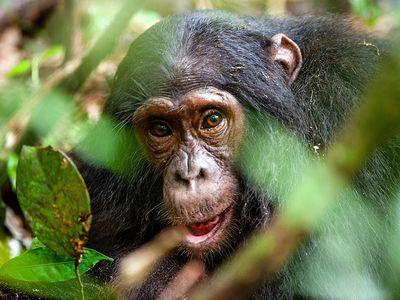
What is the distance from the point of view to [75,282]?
370 cm

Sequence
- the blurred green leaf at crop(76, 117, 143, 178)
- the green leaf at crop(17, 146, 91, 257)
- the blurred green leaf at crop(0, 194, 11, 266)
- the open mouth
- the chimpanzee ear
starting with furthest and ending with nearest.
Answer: the blurred green leaf at crop(0, 194, 11, 266) < the blurred green leaf at crop(76, 117, 143, 178) < the chimpanzee ear < the open mouth < the green leaf at crop(17, 146, 91, 257)

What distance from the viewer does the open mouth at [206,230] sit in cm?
395

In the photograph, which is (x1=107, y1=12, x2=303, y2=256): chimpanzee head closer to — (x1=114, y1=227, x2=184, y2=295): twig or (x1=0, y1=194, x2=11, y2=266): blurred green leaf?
A: (x1=114, y1=227, x2=184, y2=295): twig

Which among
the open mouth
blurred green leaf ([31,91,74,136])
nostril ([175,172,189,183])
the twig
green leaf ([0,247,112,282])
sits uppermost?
nostril ([175,172,189,183])

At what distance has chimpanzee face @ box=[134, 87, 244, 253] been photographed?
148 inches

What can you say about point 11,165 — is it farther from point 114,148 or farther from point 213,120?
point 213,120

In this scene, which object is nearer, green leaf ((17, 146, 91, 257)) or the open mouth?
green leaf ((17, 146, 91, 257))

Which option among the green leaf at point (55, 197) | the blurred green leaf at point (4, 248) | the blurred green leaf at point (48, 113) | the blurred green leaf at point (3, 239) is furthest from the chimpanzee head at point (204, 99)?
the blurred green leaf at point (48, 113)

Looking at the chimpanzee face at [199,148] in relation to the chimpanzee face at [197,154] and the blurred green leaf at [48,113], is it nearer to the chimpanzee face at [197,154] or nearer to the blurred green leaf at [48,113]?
the chimpanzee face at [197,154]

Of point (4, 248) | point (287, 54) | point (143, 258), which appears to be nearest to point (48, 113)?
point (4, 248)

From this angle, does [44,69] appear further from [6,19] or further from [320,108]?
[320,108]

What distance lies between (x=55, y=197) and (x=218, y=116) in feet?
5.16

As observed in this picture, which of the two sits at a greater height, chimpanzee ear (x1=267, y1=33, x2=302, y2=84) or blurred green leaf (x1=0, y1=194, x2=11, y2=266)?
chimpanzee ear (x1=267, y1=33, x2=302, y2=84)

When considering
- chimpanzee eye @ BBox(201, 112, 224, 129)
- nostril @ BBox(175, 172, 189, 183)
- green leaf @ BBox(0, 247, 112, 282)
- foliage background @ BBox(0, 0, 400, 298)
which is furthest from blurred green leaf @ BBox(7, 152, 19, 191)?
green leaf @ BBox(0, 247, 112, 282)
